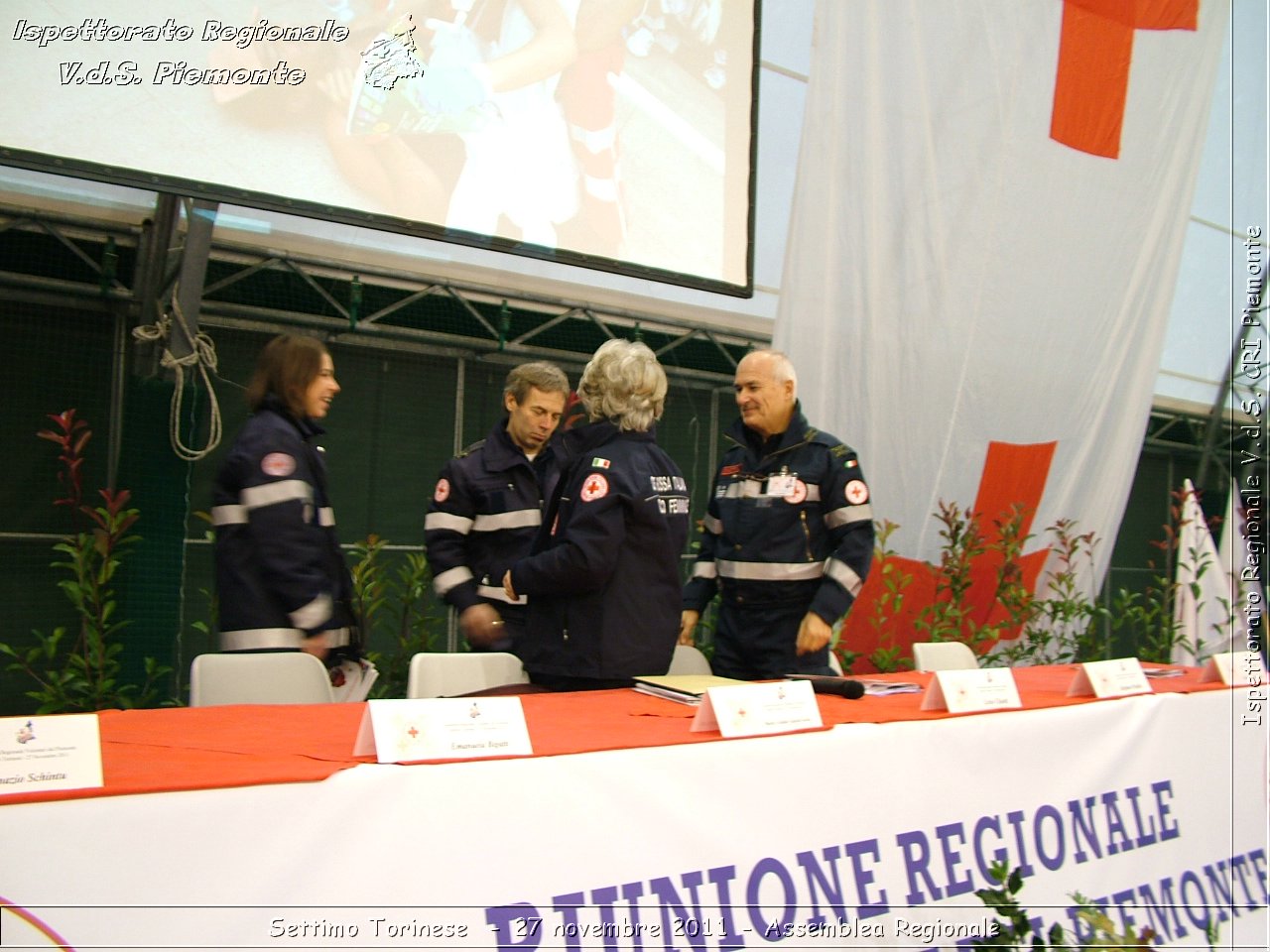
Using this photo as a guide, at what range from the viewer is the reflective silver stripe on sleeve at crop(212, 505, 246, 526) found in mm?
2053

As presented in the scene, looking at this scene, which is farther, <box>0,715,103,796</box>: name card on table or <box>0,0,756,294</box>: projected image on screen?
<box>0,0,756,294</box>: projected image on screen

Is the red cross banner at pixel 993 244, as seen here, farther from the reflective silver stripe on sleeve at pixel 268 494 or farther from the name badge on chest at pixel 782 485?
the reflective silver stripe on sleeve at pixel 268 494

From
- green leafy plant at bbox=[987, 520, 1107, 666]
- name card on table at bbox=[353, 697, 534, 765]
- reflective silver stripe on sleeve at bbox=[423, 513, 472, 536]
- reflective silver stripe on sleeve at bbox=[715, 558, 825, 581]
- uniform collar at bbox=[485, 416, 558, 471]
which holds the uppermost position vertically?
uniform collar at bbox=[485, 416, 558, 471]

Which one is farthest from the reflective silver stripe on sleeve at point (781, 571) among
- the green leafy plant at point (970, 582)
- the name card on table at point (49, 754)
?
the green leafy plant at point (970, 582)

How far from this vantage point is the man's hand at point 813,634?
2213 mm

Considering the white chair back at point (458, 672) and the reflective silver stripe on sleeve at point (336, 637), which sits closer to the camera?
the white chair back at point (458, 672)

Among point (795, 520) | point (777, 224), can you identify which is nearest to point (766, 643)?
point (795, 520)

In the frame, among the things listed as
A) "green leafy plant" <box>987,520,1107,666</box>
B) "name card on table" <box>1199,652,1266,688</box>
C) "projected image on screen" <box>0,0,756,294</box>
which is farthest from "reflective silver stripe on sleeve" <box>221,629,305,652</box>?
"green leafy plant" <box>987,520,1107,666</box>

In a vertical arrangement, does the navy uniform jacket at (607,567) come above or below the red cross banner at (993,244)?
below

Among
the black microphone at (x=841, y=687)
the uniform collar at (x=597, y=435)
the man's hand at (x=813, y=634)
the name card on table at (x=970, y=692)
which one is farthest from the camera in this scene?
the man's hand at (x=813, y=634)

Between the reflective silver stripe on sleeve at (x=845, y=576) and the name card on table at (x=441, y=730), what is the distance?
48.9 inches

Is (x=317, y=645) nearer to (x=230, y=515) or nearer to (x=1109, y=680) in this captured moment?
(x=230, y=515)

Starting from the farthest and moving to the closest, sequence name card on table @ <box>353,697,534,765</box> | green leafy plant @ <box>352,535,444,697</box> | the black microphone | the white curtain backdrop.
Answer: the white curtain backdrop, green leafy plant @ <box>352,535,444,697</box>, the black microphone, name card on table @ <box>353,697,534,765</box>

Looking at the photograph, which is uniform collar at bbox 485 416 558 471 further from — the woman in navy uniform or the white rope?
the white rope
